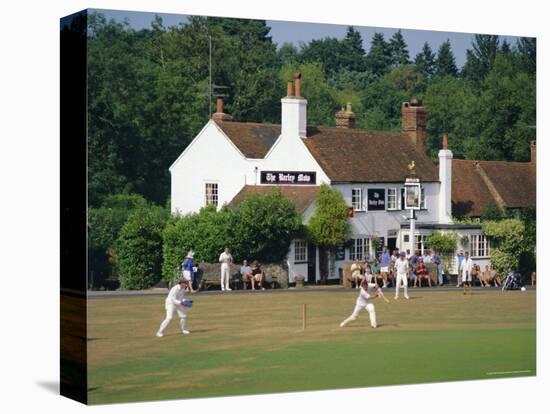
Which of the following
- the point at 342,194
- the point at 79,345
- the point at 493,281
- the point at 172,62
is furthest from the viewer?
the point at 493,281

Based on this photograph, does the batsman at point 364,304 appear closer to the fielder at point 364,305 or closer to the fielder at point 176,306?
the fielder at point 364,305

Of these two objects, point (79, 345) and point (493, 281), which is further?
point (493, 281)

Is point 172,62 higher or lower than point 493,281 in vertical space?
higher

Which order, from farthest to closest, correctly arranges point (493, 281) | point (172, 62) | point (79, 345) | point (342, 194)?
point (493, 281) → point (342, 194) → point (172, 62) → point (79, 345)

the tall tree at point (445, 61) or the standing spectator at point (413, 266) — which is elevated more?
the tall tree at point (445, 61)

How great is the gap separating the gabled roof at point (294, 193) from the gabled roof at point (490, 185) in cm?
384

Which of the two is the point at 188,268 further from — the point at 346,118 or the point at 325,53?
the point at 325,53

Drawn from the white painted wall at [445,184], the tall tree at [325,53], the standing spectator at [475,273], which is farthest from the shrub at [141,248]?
the standing spectator at [475,273]

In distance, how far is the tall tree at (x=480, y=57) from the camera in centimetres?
3136

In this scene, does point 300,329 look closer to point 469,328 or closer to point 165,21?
point 469,328

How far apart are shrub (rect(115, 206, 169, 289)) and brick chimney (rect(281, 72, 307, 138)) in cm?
330

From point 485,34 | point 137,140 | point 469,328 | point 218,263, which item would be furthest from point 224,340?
point 485,34

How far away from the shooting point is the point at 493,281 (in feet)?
104

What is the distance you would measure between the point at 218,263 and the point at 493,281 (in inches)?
276
